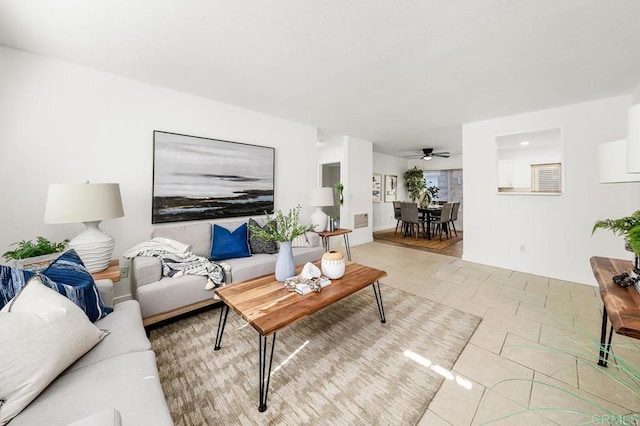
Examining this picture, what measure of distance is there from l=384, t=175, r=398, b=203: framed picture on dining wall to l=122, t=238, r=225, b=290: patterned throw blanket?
6.07m

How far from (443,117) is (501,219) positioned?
1.85 meters

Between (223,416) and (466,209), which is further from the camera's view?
(466,209)

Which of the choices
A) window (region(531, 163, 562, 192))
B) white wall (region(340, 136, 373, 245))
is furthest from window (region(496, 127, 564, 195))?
white wall (region(340, 136, 373, 245))

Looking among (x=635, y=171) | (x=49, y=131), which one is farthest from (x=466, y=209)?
(x=49, y=131)

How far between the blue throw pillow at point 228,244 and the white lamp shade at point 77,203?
104cm

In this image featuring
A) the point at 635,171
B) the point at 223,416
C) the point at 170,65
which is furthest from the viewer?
the point at 170,65

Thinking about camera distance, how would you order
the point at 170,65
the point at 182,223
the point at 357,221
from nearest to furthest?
the point at 170,65 < the point at 182,223 < the point at 357,221

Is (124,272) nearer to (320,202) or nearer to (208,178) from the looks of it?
(208,178)

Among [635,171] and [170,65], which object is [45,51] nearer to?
[170,65]

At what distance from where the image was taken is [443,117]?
12.9 feet

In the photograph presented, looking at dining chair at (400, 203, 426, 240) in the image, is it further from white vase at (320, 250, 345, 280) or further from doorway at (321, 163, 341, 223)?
white vase at (320, 250, 345, 280)

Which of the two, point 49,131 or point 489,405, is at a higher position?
point 49,131

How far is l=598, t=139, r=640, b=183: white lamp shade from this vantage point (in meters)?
1.58

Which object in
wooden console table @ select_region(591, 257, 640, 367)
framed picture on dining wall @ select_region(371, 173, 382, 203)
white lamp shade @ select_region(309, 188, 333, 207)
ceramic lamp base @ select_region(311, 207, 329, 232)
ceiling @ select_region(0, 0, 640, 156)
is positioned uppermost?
ceiling @ select_region(0, 0, 640, 156)
